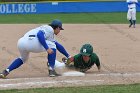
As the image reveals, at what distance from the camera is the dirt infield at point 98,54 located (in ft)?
27.3

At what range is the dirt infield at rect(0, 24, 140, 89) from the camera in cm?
834

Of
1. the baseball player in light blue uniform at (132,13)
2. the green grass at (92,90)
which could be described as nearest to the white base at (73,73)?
the green grass at (92,90)

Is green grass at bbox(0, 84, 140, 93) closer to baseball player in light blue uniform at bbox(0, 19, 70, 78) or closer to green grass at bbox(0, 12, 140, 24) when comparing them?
baseball player in light blue uniform at bbox(0, 19, 70, 78)

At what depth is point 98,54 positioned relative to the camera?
1239cm

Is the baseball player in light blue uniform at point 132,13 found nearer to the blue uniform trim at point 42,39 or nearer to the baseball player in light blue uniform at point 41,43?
the baseball player in light blue uniform at point 41,43

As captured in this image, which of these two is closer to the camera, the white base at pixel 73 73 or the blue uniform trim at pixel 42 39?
the blue uniform trim at pixel 42 39

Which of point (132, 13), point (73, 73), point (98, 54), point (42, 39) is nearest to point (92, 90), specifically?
point (42, 39)

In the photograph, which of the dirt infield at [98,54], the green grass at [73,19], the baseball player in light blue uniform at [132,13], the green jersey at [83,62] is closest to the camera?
the dirt infield at [98,54]

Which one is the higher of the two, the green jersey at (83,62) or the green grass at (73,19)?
the green jersey at (83,62)

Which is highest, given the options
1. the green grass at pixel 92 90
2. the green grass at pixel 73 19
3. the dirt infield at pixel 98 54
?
the green grass at pixel 92 90

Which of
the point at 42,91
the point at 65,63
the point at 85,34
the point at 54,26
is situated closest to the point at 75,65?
the point at 65,63

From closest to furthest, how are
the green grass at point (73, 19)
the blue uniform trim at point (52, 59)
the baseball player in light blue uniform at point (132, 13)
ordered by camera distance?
the blue uniform trim at point (52, 59) → the baseball player in light blue uniform at point (132, 13) → the green grass at point (73, 19)

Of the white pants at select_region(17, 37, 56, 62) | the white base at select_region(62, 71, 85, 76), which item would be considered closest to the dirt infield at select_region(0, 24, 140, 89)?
the white base at select_region(62, 71, 85, 76)

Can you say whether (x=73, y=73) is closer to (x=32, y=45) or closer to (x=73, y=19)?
(x=32, y=45)
